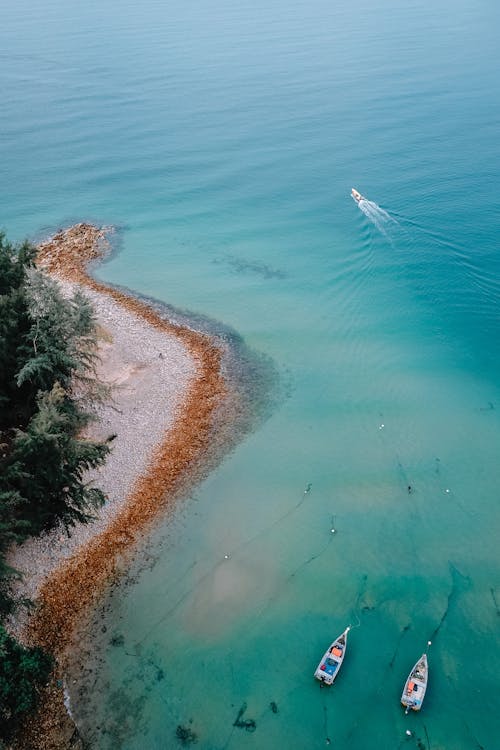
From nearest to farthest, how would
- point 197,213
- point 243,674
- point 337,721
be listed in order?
point 337,721
point 243,674
point 197,213

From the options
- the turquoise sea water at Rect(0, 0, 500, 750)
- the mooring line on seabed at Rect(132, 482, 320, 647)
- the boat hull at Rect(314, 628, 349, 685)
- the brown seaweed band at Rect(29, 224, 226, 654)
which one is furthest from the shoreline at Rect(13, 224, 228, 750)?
the boat hull at Rect(314, 628, 349, 685)

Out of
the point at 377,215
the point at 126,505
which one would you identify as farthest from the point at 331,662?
the point at 377,215

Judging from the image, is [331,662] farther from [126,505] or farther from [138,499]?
[126,505]

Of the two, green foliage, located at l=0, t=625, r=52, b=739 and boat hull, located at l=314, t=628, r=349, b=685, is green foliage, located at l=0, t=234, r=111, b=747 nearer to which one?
green foliage, located at l=0, t=625, r=52, b=739

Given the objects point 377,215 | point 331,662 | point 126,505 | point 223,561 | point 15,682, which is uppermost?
point 377,215

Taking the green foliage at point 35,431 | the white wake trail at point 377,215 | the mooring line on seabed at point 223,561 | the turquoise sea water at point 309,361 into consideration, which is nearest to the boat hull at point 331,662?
the turquoise sea water at point 309,361

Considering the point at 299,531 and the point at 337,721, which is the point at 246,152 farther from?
the point at 337,721

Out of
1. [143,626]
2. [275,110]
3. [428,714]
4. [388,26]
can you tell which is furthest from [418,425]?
[388,26]
